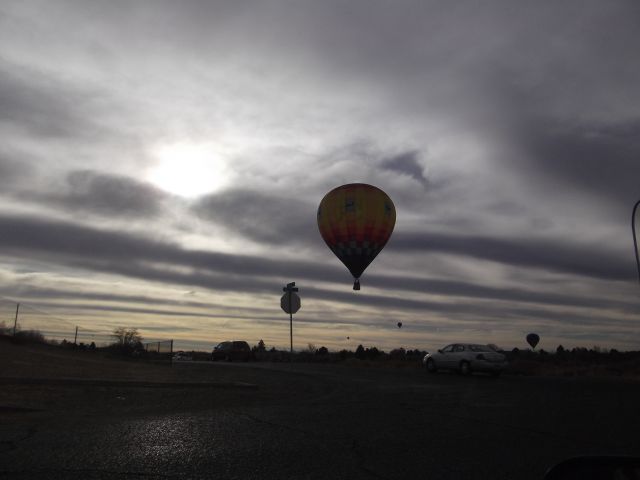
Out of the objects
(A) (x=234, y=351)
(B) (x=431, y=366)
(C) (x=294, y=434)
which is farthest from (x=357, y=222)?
(C) (x=294, y=434)

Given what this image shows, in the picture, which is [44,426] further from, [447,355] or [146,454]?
[447,355]

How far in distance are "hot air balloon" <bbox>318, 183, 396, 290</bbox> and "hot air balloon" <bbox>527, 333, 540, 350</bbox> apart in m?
35.2

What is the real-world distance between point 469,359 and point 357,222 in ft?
39.9

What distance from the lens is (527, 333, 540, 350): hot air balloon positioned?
6359 centimetres

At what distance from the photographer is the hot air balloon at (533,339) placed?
209ft

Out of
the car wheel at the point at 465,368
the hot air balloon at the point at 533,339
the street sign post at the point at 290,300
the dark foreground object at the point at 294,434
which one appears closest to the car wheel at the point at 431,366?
the car wheel at the point at 465,368

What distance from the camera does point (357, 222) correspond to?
115 feet

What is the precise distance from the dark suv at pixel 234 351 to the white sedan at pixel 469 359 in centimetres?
2262

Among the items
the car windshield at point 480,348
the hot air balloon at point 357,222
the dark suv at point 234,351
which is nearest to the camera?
the car windshield at point 480,348

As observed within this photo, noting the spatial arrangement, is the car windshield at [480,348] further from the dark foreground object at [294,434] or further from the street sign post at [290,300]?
the dark foreground object at [294,434]

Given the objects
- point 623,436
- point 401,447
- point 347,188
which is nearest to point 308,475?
point 401,447

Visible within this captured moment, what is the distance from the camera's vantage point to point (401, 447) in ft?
25.2

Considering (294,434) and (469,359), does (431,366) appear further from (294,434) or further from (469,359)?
(294,434)

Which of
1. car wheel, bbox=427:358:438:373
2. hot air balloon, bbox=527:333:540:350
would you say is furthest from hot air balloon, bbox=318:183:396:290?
hot air balloon, bbox=527:333:540:350
